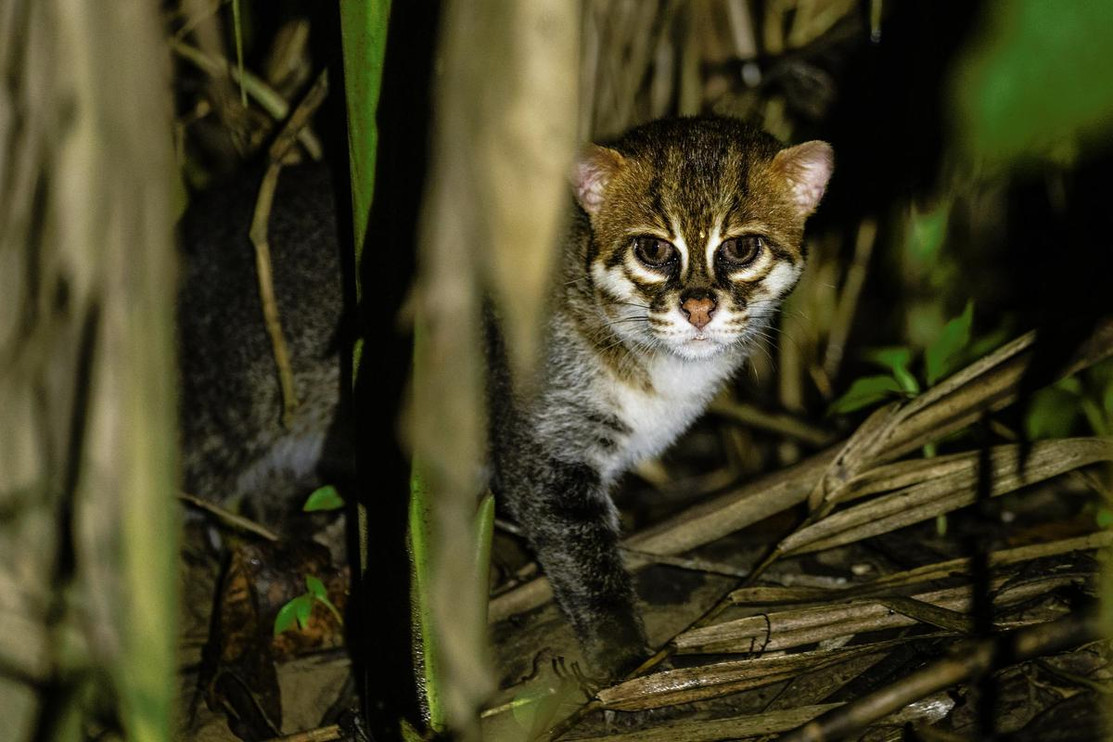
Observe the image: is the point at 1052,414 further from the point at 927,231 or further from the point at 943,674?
the point at 943,674

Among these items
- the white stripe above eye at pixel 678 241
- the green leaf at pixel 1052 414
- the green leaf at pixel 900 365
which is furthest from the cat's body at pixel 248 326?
the green leaf at pixel 1052 414

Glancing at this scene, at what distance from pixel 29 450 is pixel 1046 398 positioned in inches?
123

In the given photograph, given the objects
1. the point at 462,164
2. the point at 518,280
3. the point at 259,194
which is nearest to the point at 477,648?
the point at 518,280

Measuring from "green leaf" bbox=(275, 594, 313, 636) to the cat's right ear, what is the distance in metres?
1.50

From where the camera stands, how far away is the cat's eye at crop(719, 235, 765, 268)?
11.1 feet

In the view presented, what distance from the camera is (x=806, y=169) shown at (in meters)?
3.53

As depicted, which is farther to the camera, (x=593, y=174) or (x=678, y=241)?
(x=593, y=174)

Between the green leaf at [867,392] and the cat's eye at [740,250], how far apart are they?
55cm

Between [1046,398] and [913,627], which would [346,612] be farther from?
[1046,398]

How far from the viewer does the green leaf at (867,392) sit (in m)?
3.51

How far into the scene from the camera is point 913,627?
9.93ft

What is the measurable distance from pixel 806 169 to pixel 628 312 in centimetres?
74

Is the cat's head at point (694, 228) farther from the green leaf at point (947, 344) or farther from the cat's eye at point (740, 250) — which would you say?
the green leaf at point (947, 344)

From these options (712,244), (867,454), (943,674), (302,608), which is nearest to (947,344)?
(867,454)
